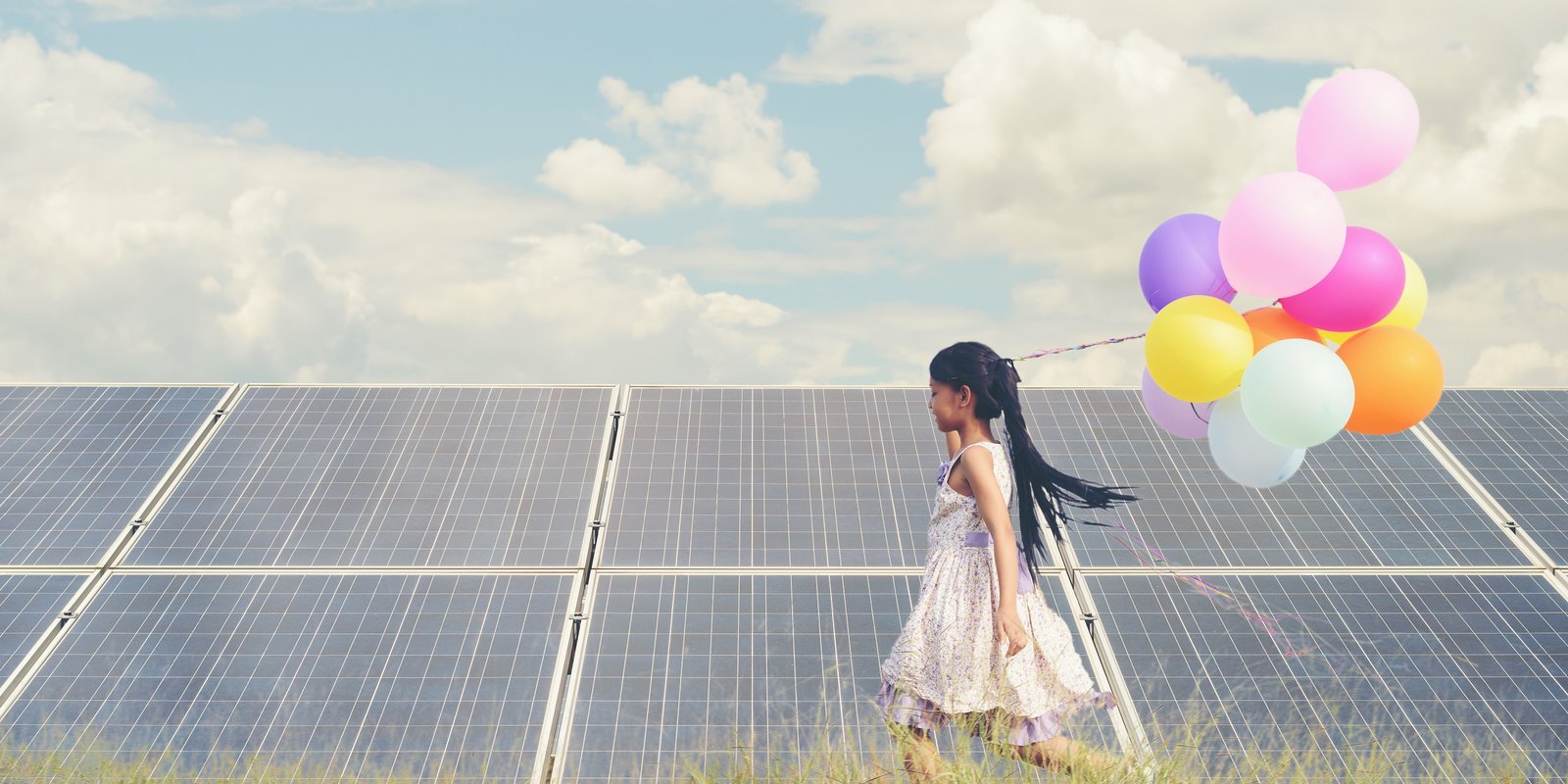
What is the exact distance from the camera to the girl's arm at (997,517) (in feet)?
14.7

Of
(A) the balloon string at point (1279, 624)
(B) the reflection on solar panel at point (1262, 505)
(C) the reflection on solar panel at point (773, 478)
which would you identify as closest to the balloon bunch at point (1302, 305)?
(A) the balloon string at point (1279, 624)

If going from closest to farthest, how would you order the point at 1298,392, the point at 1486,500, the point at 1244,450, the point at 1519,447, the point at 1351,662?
the point at 1298,392 → the point at 1244,450 → the point at 1351,662 → the point at 1486,500 → the point at 1519,447

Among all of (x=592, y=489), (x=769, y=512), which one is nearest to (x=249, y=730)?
(x=592, y=489)

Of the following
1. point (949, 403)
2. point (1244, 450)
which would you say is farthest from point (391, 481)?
point (1244, 450)

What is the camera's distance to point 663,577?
A: 24.4 ft

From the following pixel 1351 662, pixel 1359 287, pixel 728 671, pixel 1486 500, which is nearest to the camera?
pixel 1359 287

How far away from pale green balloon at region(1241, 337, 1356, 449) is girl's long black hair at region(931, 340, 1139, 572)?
846mm

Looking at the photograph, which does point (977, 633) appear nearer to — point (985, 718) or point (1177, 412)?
point (985, 718)

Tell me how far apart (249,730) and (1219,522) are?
6367mm

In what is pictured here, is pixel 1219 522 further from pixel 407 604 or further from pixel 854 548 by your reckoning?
pixel 407 604

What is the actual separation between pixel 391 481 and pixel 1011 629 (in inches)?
216

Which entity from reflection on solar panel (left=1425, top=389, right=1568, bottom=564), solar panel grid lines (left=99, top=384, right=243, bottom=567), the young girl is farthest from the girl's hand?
solar panel grid lines (left=99, top=384, right=243, bottom=567)

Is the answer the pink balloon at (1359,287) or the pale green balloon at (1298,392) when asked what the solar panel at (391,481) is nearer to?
the pale green balloon at (1298,392)

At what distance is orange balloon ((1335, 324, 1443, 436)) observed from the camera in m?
5.28
